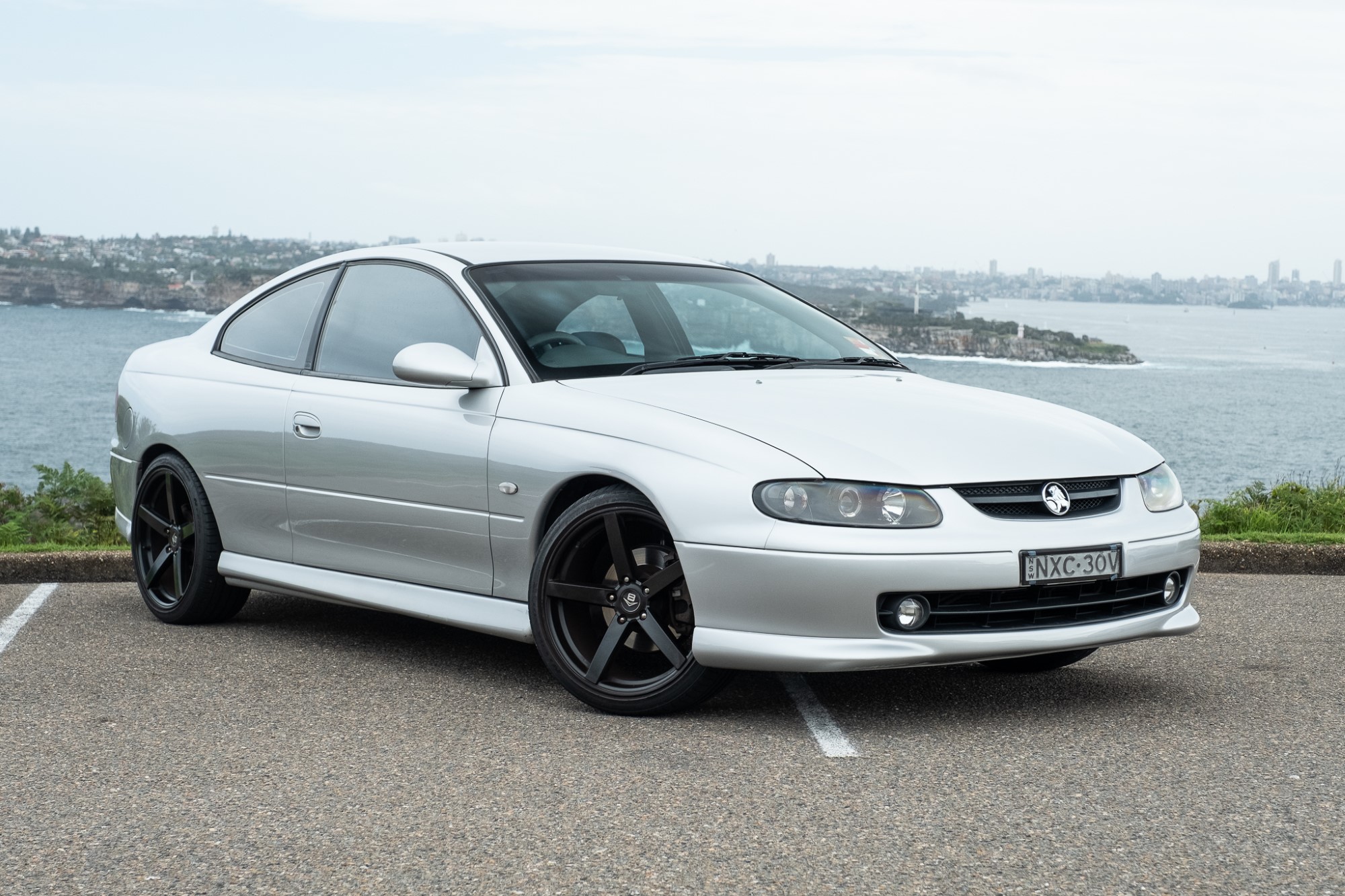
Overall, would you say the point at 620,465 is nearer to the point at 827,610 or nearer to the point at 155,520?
the point at 827,610

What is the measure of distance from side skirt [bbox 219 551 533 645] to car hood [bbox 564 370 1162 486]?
2.64ft

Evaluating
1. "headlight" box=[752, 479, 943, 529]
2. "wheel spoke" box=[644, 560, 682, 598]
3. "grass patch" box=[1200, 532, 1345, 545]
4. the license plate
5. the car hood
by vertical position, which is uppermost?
the car hood

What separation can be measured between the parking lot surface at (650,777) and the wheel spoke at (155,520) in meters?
0.65

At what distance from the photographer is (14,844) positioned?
11.1 ft

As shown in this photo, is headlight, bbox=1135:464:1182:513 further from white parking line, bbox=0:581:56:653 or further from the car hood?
white parking line, bbox=0:581:56:653

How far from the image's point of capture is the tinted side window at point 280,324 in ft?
19.6

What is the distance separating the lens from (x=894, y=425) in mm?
4512

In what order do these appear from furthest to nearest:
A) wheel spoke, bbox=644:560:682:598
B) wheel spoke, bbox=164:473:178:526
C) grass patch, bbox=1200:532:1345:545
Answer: grass patch, bbox=1200:532:1345:545
wheel spoke, bbox=164:473:178:526
wheel spoke, bbox=644:560:682:598

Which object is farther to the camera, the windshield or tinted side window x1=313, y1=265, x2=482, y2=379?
tinted side window x1=313, y1=265, x2=482, y2=379

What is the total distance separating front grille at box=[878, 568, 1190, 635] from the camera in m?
4.23

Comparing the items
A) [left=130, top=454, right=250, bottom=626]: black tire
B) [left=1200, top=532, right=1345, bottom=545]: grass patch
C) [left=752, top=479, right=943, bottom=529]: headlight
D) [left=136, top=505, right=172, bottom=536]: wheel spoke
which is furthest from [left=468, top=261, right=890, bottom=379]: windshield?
[left=1200, top=532, right=1345, bottom=545]: grass patch

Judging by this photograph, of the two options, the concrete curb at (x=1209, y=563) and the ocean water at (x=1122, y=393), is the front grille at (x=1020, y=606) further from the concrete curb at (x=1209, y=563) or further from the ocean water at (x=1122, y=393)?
the ocean water at (x=1122, y=393)

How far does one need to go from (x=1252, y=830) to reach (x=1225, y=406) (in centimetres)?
8588

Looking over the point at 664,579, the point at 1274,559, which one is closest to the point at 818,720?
the point at 664,579
